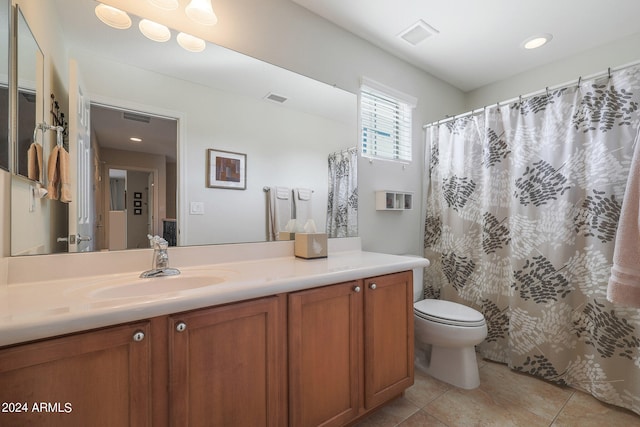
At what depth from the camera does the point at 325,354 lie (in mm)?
1189

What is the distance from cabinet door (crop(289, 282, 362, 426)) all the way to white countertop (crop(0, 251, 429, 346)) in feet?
0.27

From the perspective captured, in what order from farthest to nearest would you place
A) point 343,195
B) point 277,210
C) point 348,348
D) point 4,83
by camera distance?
1. point 343,195
2. point 277,210
3. point 348,348
4. point 4,83

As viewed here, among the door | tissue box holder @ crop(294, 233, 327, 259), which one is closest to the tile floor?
tissue box holder @ crop(294, 233, 327, 259)

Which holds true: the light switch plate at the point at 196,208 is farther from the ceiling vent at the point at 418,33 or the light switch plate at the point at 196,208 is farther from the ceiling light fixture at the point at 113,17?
the ceiling vent at the point at 418,33

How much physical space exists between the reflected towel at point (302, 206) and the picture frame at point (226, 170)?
334mm

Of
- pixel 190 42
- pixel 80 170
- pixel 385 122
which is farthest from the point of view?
pixel 385 122

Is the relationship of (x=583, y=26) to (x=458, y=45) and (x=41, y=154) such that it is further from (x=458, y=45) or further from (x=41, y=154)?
(x=41, y=154)

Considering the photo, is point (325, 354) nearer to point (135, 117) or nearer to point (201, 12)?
point (135, 117)

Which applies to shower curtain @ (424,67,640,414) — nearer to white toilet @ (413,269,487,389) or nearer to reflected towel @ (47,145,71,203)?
white toilet @ (413,269,487,389)

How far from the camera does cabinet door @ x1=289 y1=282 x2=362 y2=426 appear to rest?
110 cm

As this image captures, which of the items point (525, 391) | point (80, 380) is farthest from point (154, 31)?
point (525, 391)

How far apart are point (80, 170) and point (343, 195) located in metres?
1.42

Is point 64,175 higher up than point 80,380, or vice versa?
point 64,175

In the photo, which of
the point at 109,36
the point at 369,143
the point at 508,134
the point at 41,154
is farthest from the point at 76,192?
the point at 508,134
